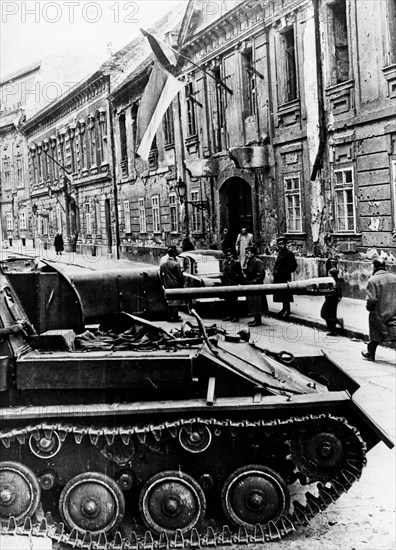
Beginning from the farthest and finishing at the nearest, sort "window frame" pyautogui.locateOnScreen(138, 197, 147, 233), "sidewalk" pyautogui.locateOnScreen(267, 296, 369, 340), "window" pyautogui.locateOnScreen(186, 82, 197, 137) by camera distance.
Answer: "window" pyautogui.locateOnScreen(186, 82, 197, 137), "window frame" pyautogui.locateOnScreen(138, 197, 147, 233), "sidewalk" pyautogui.locateOnScreen(267, 296, 369, 340)

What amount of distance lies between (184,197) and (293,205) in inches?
112

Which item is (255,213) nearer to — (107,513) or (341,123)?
(341,123)

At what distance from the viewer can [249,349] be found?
5.45 metres

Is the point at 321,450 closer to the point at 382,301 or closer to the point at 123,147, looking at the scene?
the point at 382,301

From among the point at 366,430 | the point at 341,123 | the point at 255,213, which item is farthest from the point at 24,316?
the point at 255,213

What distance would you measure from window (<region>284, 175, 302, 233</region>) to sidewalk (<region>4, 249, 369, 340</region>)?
2080 millimetres

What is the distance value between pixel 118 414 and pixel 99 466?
1.59 feet

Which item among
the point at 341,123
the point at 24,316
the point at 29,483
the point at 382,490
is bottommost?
the point at 382,490

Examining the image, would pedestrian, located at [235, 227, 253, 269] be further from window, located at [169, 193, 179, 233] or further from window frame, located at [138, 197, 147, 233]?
window frame, located at [138, 197, 147, 233]

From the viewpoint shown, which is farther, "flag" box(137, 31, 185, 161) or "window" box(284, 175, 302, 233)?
"window" box(284, 175, 302, 233)

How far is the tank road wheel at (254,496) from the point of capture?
443 cm

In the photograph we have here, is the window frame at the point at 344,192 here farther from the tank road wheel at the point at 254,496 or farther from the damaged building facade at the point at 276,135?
the tank road wheel at the point at 254,496

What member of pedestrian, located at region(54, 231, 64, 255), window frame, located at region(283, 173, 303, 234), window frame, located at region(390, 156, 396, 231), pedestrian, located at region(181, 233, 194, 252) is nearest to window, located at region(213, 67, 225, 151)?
window frame, located at region(283, 173, 303, 234)

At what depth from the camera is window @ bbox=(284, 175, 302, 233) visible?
50.0 ft
